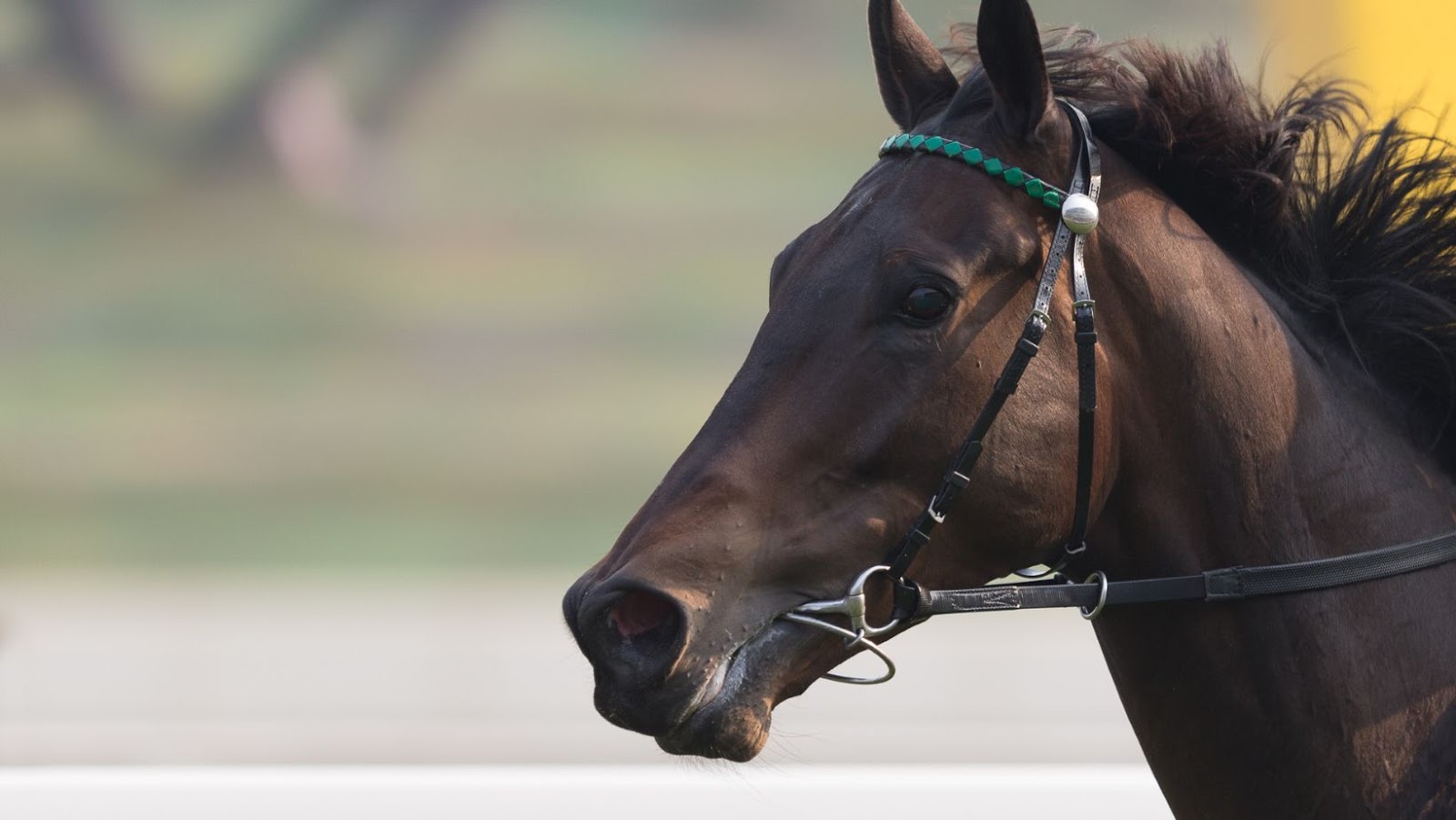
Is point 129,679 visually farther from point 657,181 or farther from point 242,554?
point 657,181

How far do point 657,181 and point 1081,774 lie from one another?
2.32m

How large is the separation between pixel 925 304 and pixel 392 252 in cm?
340

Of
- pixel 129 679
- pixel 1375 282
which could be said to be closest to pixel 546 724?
pixel 129 679

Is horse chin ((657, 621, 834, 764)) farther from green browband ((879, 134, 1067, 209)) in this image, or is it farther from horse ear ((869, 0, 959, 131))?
horse ear ((869, 0, 959, 131))

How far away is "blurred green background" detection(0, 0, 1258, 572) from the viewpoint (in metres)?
4.49

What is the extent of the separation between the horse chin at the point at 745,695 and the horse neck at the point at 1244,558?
41 cm

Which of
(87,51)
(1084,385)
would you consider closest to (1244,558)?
(1084,385)

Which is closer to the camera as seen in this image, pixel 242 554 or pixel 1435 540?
pixel 1435 540

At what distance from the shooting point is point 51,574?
173 inches

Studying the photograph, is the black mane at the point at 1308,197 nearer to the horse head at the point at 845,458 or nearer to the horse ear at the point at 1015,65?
the horse ear at the point at 1015,65

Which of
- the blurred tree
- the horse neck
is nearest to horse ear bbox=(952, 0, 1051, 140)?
the horse neck

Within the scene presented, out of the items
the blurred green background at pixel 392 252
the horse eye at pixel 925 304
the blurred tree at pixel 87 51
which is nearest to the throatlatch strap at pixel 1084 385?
the horse eye at pixel 925 304

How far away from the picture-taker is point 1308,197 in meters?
1.90

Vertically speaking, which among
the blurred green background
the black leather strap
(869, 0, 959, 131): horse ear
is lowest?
the blurred green background
